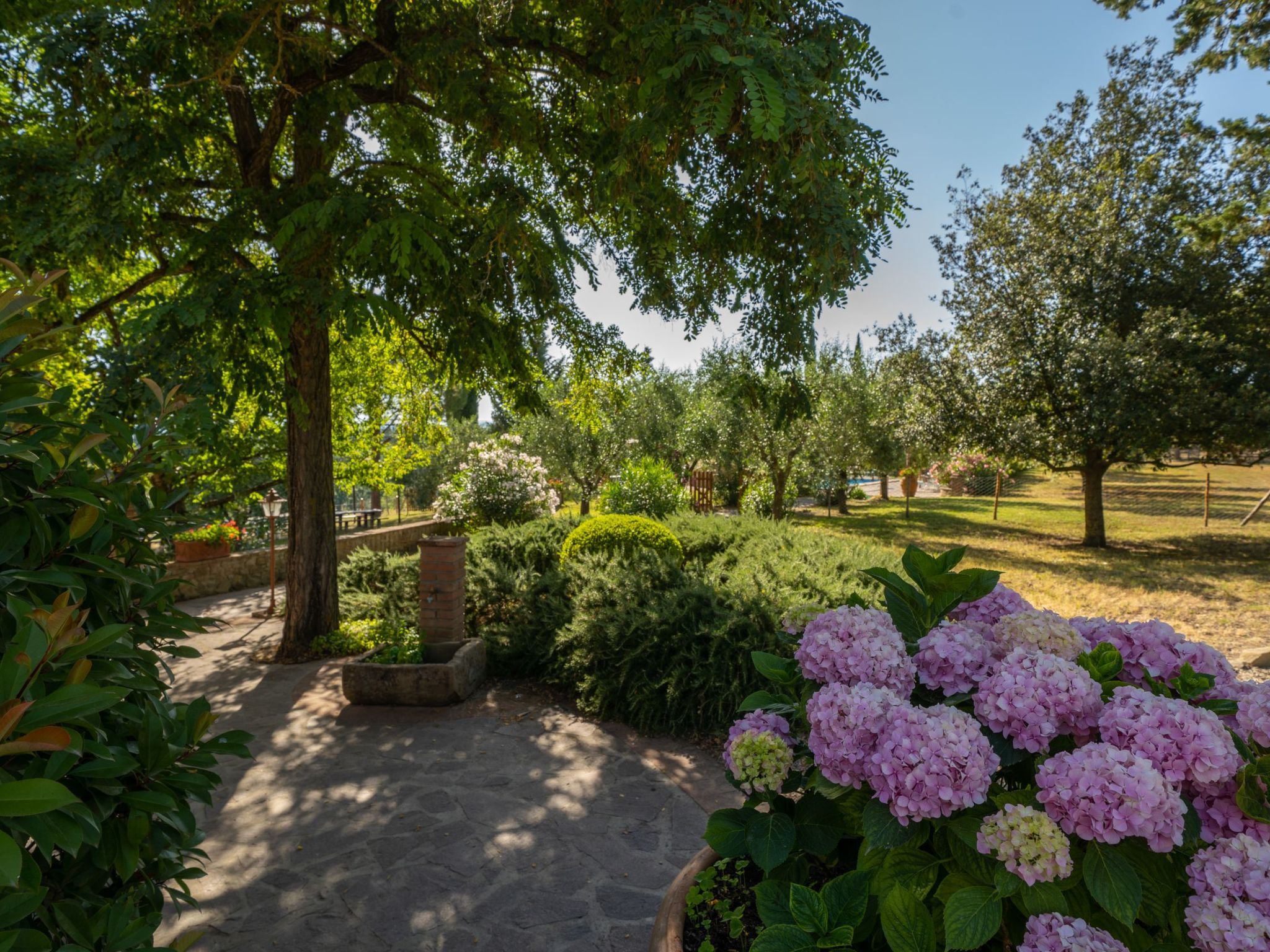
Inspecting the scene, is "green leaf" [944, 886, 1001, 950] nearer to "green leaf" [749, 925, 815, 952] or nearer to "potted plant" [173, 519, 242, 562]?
"green leaf" [749, 925, 815, 952]

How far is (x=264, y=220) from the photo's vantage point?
5551 mm

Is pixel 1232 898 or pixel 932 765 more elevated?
pixel 932 765

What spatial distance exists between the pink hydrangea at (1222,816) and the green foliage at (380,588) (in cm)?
642

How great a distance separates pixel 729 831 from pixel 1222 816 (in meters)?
1.04

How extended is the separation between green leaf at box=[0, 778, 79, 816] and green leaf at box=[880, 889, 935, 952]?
1409 mm

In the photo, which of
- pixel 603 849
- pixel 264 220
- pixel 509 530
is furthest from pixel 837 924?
pixel 509 530

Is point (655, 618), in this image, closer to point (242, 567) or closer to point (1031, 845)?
point (1031, 845)

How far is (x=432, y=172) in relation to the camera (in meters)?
6.55

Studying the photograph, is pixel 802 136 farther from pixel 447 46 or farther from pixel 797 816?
pixel 797 816

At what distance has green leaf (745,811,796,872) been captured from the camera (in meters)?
1.59

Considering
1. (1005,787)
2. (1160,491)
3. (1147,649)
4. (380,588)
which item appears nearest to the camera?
(1005,787)

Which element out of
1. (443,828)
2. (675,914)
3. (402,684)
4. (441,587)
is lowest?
(443,828)

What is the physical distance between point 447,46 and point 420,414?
536cm

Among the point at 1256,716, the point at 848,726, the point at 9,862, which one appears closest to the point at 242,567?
the point at 9,862
